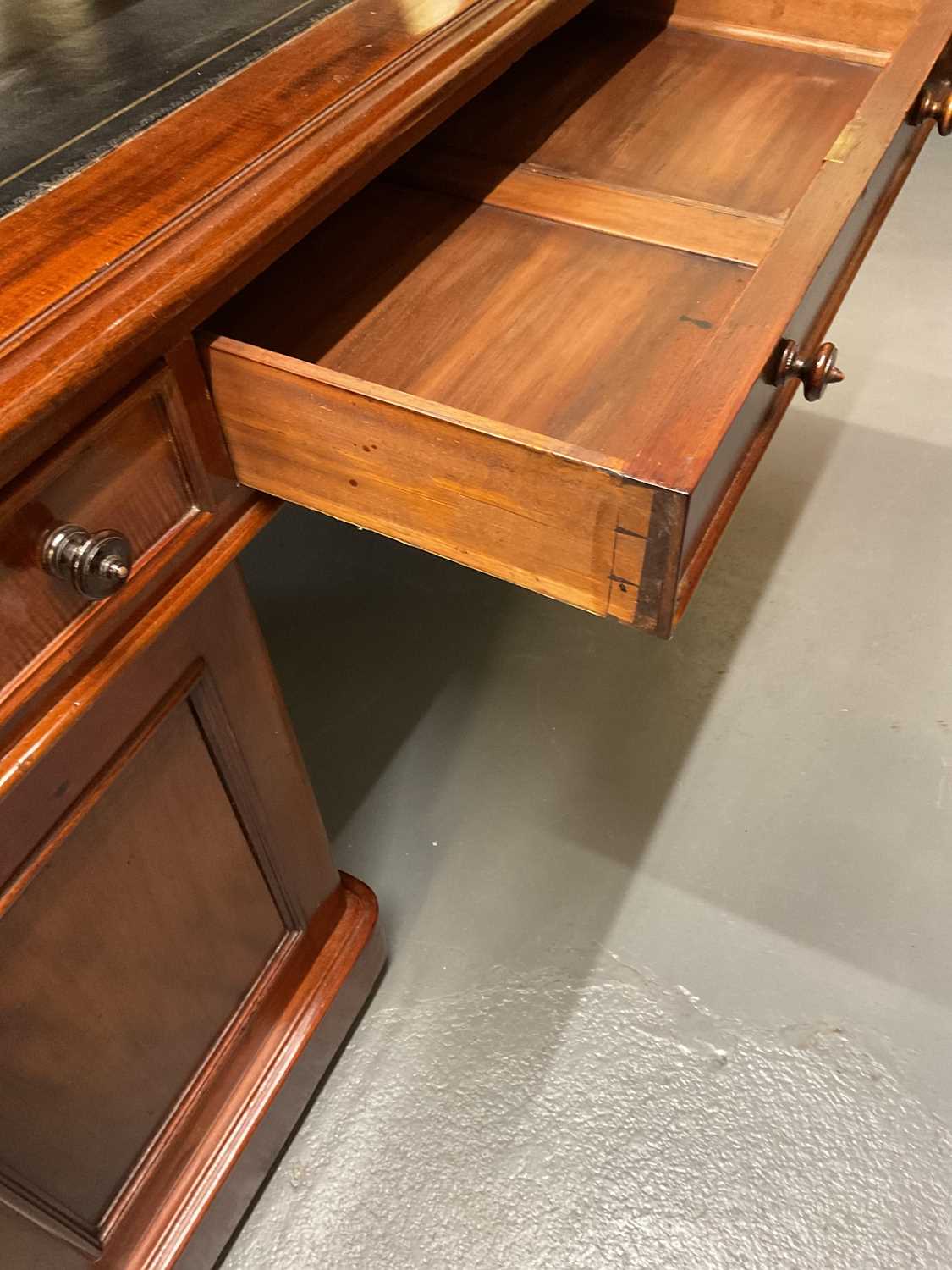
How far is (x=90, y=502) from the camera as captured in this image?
0.44 m

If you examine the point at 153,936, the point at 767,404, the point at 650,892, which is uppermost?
the point at 767,404

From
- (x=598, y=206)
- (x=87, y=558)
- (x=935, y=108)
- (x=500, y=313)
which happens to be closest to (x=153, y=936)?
(x=87, y=558)

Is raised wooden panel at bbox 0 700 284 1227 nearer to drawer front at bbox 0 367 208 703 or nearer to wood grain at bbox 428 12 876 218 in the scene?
drawer front at bbox 0 367 208 703

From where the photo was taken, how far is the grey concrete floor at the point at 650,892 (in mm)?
922

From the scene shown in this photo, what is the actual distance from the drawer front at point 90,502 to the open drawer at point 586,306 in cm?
4

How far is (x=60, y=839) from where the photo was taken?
516 mm

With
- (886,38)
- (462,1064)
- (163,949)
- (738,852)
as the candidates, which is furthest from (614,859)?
(886,38)

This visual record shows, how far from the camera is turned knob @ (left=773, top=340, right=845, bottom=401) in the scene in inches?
20.9

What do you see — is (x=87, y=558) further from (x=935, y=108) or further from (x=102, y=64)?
(x=935, y=108)

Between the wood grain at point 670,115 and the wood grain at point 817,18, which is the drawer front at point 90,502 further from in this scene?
the wood grain at point 817,18

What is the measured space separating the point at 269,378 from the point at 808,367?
0.31 metres

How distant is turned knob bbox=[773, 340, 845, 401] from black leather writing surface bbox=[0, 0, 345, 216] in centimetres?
33

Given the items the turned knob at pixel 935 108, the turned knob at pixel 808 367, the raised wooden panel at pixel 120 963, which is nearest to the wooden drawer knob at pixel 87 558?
the raised wooden panel at pixel 120 963

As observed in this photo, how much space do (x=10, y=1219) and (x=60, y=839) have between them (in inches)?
10.8
